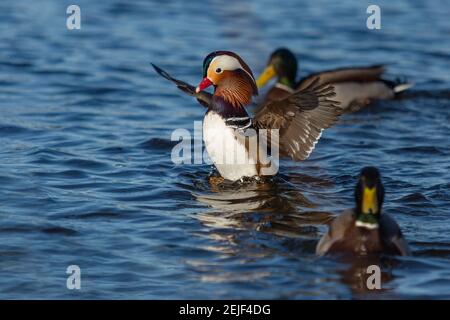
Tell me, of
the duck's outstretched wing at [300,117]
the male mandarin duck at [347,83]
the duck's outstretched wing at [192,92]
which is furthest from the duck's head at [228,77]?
the male mandarin duck at [347,83]

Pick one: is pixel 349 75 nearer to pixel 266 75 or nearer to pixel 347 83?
pixel 347 83

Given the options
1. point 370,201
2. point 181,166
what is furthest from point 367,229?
point 181,166

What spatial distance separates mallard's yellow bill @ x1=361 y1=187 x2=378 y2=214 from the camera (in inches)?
308

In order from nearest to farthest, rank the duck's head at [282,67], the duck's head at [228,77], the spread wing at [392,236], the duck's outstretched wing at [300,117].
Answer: the spread wing at [392,236] → the duck's outstretched wing at [300,117] → the duck's head at [228,77] → the duck's head at [282,67]

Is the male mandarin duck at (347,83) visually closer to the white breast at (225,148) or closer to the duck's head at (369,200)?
the white breast at (225,148)

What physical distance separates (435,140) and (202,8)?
307 inches

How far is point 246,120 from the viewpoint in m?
10.1

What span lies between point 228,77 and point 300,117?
924mm

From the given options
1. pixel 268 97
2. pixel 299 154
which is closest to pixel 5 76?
pixel 268 97

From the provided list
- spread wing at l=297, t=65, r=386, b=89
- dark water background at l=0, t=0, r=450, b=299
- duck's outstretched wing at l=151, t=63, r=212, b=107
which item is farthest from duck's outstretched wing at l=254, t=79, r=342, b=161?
spread wing at l=297, t=65, r=386, b=89

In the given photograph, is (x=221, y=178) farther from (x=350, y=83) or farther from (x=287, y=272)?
(x=350, y=83)

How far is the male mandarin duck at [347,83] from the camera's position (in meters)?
14.6

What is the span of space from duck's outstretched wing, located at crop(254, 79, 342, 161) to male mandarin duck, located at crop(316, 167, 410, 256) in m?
1.77

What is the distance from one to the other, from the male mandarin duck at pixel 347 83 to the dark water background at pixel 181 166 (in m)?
0.25
